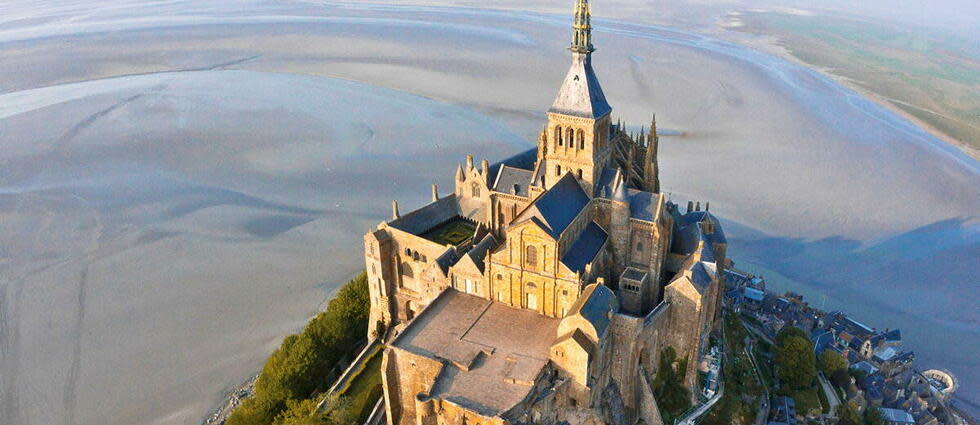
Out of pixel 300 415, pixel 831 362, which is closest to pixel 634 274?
pixel 831 362

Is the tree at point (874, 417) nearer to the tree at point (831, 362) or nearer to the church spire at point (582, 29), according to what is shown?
the tree at point (831, 362)

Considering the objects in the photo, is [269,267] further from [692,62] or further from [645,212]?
[692,62]

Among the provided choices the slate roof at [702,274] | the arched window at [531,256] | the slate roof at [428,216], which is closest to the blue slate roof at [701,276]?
the slate roof at [702,274]

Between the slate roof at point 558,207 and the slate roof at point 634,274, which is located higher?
the slate roof at point 558,207

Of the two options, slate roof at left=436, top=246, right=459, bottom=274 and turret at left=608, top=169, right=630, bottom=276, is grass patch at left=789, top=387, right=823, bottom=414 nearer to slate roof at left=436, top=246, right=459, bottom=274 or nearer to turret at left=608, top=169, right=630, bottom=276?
turret at left=608, top=169, right=630, bottom=276

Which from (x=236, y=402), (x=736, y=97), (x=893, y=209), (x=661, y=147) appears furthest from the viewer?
(x=736, y=97)

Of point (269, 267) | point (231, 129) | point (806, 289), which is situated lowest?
point (806, 289)

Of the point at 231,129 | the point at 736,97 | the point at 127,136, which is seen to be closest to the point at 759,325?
the point at 736,97
